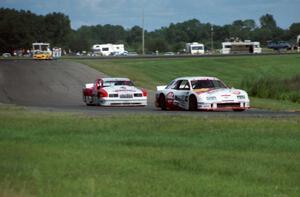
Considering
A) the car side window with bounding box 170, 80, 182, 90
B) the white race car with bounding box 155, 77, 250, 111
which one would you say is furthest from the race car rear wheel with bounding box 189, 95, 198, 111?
the car side window with bounding box 170, 80, 182, 90

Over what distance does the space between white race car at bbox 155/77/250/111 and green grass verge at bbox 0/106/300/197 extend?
6.91m

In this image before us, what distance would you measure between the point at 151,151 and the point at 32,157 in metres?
2.27

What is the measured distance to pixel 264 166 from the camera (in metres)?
12.1

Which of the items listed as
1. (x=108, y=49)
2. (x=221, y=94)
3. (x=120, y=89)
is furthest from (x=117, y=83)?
(x=108, y=49)

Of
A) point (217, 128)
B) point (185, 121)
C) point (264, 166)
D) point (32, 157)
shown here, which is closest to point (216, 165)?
point (264, 166)

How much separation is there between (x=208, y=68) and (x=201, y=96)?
42.8m

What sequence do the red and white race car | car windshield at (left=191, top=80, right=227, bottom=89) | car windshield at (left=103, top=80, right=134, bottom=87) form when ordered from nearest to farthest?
car windshield at (left=191, top=80, right=227, bottom=89), the red and white race car, car windshield at (left=103, top=80, right=134, bottom=87)

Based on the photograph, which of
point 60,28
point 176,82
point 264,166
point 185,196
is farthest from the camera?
point 60,28

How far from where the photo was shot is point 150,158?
13.0 metres

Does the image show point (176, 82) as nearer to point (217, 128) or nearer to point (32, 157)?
point (217, 128)

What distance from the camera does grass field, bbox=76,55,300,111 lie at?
6128cm

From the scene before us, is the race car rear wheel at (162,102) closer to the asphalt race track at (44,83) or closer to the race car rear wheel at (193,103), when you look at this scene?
the race car rear wheel at (193,103)

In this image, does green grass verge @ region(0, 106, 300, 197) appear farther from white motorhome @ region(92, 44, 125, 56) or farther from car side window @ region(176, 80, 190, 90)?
white motorhome @ region(92, 44, 125, 56)

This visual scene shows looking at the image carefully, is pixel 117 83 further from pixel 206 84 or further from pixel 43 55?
pixel 43 55
